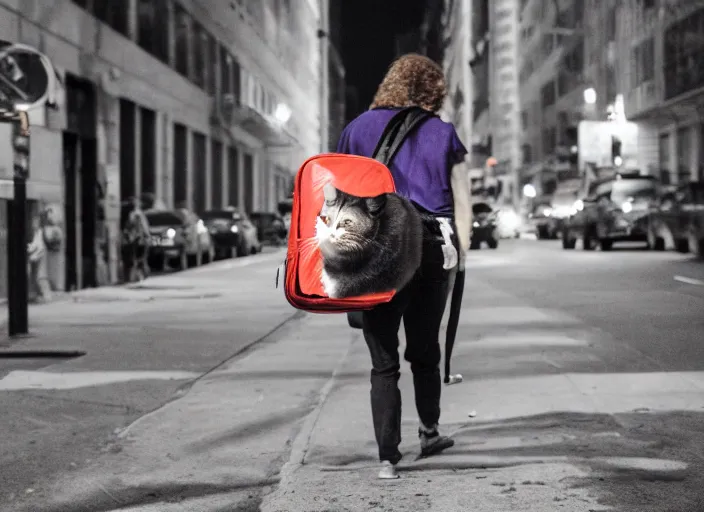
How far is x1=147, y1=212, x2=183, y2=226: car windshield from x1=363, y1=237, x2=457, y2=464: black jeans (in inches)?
872

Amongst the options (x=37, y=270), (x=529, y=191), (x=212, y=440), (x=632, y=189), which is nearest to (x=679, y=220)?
(x=632, y=189)

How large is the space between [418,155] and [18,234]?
640 centimetres

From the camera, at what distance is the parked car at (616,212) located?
30.3 m

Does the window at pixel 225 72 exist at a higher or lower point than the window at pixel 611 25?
lower

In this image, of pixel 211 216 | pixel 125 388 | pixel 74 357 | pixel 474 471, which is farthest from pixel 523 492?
pixel 211 216

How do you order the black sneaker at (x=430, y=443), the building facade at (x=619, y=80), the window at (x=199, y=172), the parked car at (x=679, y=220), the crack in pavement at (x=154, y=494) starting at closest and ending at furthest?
the crack in pavement at (x=154, y=494) → the black sneaker at (x=430, y=443) → the parked car at (x=679, y=220) → the window at (x=199, y=172) → the building facade at (x=619, y=80)

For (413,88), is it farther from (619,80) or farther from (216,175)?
(619,80)

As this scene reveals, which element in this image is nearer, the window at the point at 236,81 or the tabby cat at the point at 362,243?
the tabby cat at the point at 362,243

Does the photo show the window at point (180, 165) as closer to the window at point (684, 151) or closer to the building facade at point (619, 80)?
the building facade at point (619, 80)

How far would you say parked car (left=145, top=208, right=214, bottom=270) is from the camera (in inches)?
1038

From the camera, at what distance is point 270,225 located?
4578cm

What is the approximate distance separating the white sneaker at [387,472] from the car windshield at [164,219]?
22384 millimetres

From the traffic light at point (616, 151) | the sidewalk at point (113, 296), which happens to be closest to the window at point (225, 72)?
the traffic light at point (616, 151)

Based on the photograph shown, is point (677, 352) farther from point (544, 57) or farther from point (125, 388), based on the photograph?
point (544, 57)
